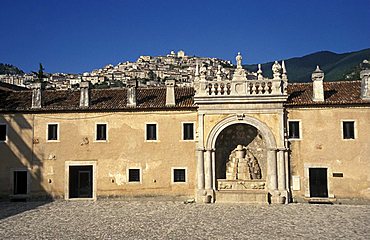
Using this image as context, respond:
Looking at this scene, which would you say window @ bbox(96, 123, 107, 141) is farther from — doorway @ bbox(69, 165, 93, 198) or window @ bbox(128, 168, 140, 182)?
window @ bbox(128, 168, 140, 182)

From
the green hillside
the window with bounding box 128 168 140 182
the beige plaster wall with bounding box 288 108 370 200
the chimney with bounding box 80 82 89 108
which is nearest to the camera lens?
the beige plaster wall with bounding box 288 108 370 200

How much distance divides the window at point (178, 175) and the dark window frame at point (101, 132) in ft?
18.9

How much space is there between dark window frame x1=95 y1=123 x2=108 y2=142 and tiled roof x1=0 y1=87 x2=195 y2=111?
4.31ft

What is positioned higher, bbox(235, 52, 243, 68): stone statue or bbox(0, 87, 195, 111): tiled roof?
bbox(235, 52, 243, 68): stone statue

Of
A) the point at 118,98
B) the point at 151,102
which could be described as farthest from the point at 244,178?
the point at 118,98

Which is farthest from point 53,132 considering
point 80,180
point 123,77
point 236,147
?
point 123,77

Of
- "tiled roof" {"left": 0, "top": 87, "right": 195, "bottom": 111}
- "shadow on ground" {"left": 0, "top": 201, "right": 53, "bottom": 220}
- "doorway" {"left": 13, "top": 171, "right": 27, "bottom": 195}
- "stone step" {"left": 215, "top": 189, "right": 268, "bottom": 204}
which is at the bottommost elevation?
"shadow on ground" {"left": 0, "top": 201, "right": 53, "bottom": 220}

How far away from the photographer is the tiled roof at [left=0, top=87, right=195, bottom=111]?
2883 centimetres

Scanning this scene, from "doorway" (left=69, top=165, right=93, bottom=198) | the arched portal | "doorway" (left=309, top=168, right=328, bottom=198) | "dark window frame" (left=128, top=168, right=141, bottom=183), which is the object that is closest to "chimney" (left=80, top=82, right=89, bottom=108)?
"doorway" (left=69, top=165, right=93, bottom=198)

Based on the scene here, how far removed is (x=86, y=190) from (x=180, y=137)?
29.8 ft

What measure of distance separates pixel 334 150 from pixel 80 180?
1888 cm

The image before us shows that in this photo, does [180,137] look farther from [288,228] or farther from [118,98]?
[288,228]

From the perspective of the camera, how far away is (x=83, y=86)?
98.1 ft

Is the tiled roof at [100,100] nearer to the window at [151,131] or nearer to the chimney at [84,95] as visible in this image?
the chimney at [84,95]
